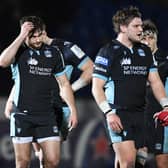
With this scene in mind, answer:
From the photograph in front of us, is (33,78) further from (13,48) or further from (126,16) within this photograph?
(126,16)

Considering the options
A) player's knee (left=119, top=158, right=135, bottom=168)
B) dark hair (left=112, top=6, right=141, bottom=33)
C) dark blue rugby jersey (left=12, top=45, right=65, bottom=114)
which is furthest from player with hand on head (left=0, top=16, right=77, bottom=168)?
dark hair (left=112, top=6, right=141, bottom=33)

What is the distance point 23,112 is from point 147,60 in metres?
1.25

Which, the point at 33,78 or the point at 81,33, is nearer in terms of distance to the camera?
the point at 33,78

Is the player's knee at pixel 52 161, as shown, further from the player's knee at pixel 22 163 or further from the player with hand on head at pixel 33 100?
the player's knee at pixel 22 163

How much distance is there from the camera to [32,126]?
6180mm

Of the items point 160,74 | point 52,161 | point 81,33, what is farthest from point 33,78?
point 81,33

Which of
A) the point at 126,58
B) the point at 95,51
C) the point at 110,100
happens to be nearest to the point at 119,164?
the point at 110,100

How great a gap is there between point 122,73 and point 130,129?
0.51 metres

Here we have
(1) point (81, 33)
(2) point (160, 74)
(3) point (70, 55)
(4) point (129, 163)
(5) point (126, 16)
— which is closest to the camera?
(4) point (129, 163)

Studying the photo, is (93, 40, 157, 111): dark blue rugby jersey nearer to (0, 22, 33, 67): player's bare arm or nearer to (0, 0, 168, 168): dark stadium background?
(0, 22, 33, 67): player's bare arm

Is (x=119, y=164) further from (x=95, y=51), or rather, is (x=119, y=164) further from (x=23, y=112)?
(x=95, y=51)

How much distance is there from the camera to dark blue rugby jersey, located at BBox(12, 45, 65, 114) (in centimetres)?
616

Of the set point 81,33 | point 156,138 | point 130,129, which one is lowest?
point 156,138

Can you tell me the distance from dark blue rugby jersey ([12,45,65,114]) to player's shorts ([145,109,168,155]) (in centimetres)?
115
